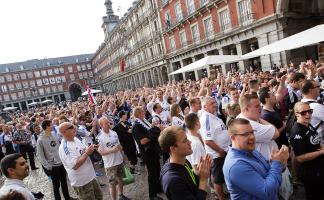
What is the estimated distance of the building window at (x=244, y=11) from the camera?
68.6ft

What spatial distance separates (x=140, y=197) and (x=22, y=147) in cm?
744

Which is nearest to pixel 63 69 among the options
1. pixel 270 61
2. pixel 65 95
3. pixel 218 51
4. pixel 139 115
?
pixel 65 95

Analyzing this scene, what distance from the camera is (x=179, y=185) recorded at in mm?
2459

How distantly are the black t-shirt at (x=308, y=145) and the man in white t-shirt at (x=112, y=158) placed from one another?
3381 mm

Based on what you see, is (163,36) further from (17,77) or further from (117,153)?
(17,77)

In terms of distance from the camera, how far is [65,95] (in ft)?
311

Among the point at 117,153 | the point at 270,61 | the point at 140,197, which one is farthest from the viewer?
the point at 270,61

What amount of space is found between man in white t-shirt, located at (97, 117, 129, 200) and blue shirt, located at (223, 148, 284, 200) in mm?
3508

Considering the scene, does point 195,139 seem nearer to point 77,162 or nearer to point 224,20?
point 77,162

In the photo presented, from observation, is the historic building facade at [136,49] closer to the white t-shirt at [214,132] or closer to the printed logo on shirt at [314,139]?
the white t-shirt at [214,132]

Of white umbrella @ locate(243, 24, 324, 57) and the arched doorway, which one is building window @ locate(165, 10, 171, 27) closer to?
white umbrella @ locate(243, 24, 324, 57)

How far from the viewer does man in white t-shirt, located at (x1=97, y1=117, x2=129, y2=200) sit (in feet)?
18.4

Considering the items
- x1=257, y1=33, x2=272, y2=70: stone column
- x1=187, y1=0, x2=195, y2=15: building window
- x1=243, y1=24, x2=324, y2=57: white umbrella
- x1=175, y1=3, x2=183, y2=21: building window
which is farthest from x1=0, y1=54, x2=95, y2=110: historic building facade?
x1=243, y1=24, x2=324, y2=57: white umbrella

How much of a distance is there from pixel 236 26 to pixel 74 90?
3314 inches
